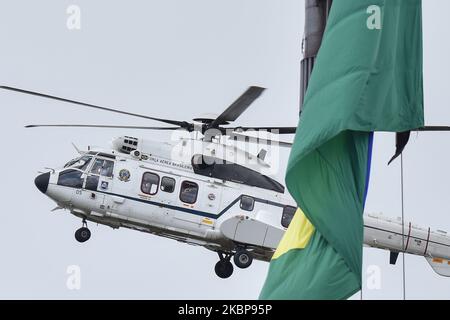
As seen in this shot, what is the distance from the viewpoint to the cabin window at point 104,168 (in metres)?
22.5

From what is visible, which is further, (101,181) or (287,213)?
(287,213)

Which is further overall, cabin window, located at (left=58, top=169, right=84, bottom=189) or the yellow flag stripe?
cabin window, located at (left=58, top=169, right=84, bottom=189)

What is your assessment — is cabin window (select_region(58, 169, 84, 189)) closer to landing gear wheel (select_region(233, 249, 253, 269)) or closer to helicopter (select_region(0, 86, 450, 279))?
helicopter (select_region(0, 86, 450, 279))

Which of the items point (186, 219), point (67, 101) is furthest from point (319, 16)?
point (186, 219)

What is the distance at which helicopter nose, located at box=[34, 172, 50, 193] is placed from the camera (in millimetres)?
22625

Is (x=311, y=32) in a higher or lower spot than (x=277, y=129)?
higher

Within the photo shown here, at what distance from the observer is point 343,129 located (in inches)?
206

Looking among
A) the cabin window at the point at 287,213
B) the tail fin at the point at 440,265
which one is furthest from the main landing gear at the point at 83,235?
the tail fin at the point at 440,265

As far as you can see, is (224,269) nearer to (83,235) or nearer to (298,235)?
(83,235)

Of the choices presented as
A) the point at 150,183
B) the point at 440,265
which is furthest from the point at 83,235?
the point at 440,265

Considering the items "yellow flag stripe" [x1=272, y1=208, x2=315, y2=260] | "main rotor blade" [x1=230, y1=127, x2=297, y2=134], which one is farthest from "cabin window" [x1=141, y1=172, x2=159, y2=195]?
"yellow flag stripe" [x1=272, y1=208, x2=315, y2=260]

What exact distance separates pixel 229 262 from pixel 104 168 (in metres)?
3.88

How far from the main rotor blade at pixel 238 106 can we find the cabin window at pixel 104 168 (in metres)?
2.85

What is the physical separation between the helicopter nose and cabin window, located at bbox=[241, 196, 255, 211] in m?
4.62
